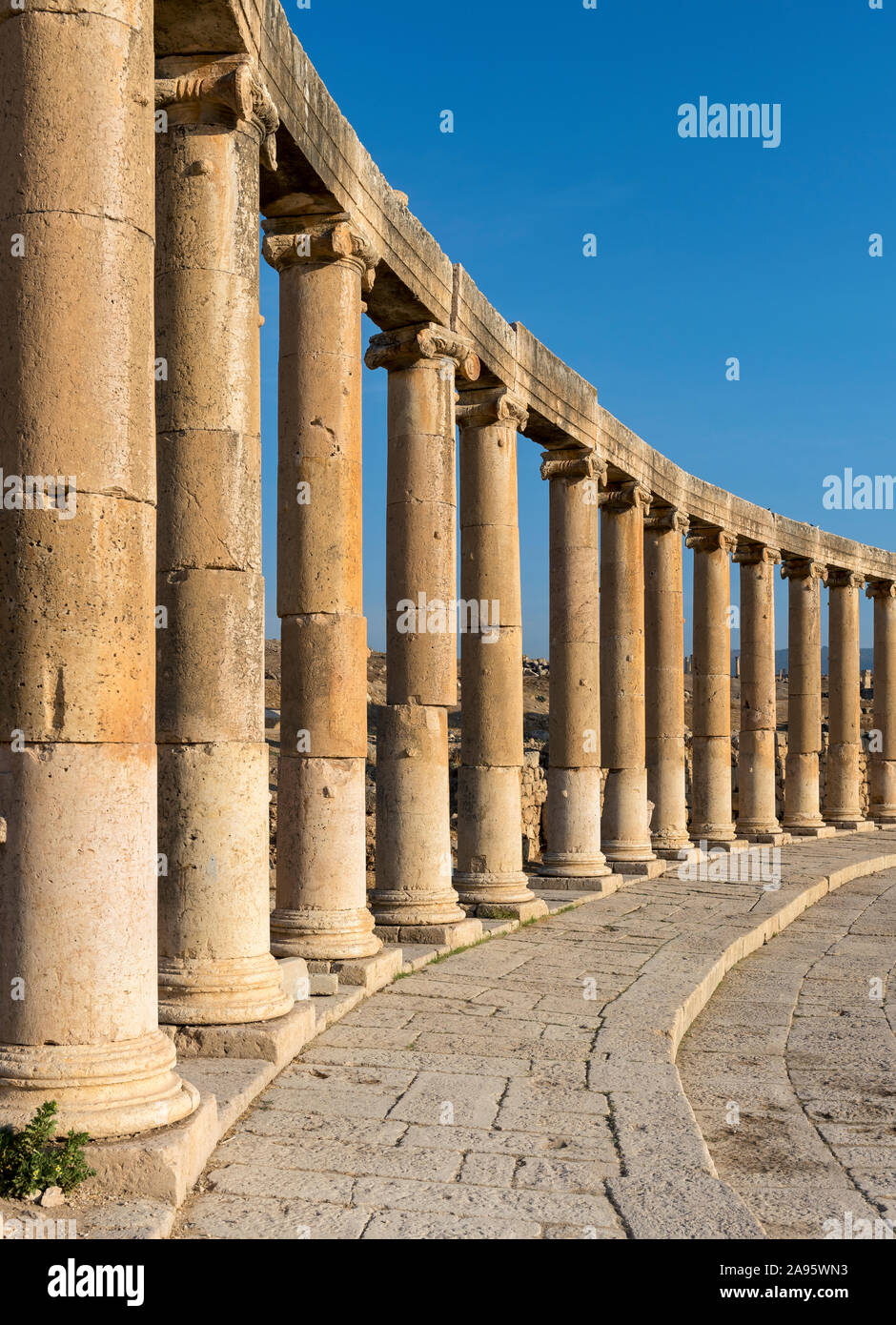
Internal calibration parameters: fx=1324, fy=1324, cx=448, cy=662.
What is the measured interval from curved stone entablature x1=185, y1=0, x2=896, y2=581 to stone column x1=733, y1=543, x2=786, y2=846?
6.67 meters

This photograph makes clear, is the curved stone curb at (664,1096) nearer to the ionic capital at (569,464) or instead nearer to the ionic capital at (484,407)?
the ionic capital at (484,407)

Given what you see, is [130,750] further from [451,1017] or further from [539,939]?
[539,939]

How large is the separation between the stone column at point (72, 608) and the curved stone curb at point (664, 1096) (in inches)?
112

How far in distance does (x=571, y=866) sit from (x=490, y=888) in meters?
4.26

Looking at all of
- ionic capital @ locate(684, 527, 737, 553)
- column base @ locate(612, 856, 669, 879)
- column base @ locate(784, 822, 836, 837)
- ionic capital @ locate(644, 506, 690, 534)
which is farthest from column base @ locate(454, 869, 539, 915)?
column base @ locate(784, 822, 836, 837)

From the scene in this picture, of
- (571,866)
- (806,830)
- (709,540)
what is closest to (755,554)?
(709,540)

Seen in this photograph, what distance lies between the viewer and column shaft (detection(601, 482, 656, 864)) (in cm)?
2564

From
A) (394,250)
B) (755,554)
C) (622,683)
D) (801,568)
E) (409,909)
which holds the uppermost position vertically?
(394,250)

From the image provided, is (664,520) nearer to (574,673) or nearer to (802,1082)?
(574,673)

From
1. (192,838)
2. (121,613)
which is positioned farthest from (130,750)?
(192,838)

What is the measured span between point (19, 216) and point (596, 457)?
16733 mm

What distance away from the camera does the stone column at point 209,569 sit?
10.3m

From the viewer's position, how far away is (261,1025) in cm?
1021

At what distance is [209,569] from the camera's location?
1045cm
